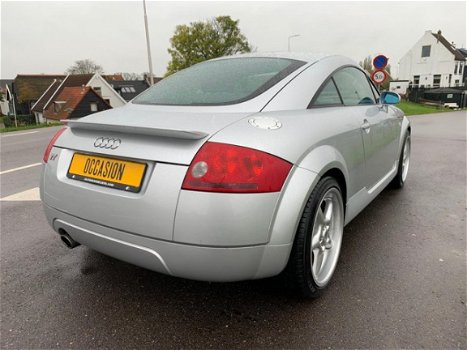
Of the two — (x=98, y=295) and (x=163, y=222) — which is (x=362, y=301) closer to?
(x=163, y=222)

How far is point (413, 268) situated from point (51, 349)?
2.37 m

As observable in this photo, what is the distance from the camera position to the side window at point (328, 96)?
7.91 feet

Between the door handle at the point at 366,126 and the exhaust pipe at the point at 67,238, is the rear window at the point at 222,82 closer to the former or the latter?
the door handle at the point at 366,126

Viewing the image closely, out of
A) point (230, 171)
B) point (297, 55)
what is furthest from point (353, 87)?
point (230, 171)

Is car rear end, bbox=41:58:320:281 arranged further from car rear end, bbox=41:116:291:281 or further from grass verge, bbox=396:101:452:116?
grass verge, bbox=396:101:452:116

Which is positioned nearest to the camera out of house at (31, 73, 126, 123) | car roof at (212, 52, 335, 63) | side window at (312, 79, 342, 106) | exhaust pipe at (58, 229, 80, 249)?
exhaust pipe at (58, 229, 80, 249)

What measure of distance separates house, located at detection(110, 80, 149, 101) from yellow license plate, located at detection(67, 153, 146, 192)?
213 feet

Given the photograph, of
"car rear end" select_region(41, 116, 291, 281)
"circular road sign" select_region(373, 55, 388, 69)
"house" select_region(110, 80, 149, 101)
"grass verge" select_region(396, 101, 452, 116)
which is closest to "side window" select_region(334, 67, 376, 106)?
"car rear end" select_region(41, 116, 291, 281)

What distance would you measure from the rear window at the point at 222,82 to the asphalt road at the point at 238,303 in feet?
3.84

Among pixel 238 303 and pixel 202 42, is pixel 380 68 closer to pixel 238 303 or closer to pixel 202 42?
pixel 238 303

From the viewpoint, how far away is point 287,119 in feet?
6.58

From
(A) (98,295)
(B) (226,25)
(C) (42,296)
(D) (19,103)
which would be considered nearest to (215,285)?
(A) (98,295)

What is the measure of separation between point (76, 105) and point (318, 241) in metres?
52.1

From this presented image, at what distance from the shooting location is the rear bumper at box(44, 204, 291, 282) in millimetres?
1716
